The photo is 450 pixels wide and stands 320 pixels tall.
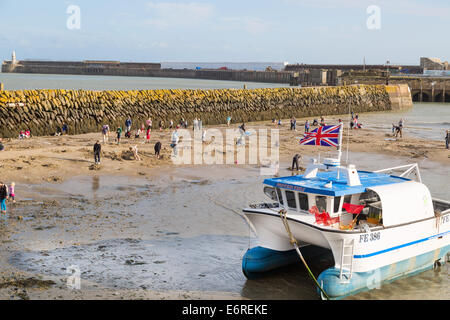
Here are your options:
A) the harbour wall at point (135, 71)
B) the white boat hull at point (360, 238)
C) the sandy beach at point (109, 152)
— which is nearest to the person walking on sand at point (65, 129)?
the sandy beach at point (109, 152)

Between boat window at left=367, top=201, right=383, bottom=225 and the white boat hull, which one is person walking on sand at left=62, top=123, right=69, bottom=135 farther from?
boat window at left=367, top=201, right=383, bottom=225

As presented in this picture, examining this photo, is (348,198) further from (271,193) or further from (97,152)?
(97,152)

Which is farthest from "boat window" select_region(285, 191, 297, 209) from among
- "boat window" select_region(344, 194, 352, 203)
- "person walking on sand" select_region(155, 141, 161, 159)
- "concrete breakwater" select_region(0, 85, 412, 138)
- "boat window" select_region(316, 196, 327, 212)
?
"concrete breakwater" select_region(0, 85, 412, 138)

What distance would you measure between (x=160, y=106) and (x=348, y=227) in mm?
32002

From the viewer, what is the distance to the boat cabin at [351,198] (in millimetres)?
13148

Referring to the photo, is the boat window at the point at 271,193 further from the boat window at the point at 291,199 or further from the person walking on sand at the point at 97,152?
the person walking on sand at the point at 97,152

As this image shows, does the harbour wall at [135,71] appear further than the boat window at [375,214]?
Yes

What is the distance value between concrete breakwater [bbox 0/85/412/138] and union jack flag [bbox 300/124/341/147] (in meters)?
24.7

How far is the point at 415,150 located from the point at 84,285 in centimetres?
2668

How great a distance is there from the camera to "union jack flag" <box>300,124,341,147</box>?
1384cm

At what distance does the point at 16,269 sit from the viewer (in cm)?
1303

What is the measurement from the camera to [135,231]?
16.6 m

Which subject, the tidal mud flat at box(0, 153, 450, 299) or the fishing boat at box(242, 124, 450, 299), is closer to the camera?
the fishing boat at box(242, 124, 450, 299)

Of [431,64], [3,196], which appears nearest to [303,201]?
[3,196]
